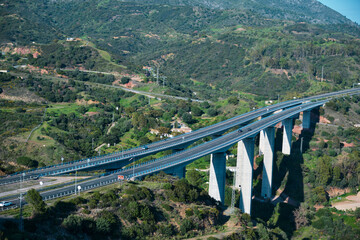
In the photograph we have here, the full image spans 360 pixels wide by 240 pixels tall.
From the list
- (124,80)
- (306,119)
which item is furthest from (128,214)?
(124,80)

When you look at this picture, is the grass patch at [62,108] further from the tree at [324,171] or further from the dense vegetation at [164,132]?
the tree at [324,171]

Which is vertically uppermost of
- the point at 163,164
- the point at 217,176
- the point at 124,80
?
the point at 163,164

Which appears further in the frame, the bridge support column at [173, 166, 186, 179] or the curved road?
the bridge support column at [173, 166, 186, 179]

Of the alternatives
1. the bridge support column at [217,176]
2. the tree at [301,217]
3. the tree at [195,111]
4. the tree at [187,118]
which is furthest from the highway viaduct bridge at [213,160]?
the tree at [195,111]

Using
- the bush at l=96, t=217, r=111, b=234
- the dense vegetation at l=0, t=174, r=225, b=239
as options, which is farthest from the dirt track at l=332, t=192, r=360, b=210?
the bush at l=96, t=217, r=111, b=234

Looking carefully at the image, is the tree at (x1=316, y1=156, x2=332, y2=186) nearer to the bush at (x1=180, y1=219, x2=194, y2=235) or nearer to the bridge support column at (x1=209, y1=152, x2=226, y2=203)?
the bridge support column at (x1=209, y1=152, x2=226, y2=203)

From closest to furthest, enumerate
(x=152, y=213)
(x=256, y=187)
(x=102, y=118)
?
(x=152, y=213) → (x=256, y=187) → (x=102, y=118)

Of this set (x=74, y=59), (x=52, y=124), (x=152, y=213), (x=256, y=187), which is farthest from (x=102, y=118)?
(x=152, y=213)

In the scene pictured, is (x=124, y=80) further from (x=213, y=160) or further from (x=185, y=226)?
(x=185, y=226)

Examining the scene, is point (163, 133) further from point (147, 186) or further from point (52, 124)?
point (147, 186)
